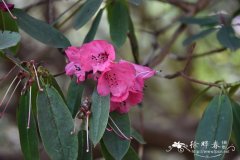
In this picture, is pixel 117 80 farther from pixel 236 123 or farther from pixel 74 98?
pixel 236 123

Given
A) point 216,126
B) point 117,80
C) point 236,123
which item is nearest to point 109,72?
point 117,80

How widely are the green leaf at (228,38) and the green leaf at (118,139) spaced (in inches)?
19.5

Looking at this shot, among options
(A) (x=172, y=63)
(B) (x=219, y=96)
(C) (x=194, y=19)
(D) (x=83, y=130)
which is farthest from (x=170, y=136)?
(D) (x=83, y=130)

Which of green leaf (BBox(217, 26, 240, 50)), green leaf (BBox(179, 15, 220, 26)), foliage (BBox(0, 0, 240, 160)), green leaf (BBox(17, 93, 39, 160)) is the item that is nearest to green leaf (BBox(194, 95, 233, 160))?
foliage (BBox(0, 0, 240, 160))

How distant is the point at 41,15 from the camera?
2.41 metres

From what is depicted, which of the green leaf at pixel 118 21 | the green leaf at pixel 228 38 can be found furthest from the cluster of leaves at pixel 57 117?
the green leaf at pixel 228 38

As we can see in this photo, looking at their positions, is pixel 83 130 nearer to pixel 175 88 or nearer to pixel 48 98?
pixel 48 98

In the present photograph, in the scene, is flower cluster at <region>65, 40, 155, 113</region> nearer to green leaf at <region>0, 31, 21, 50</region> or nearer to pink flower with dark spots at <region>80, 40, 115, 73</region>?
pink flower with dark spots at <region>80, 40, 115, 73</region>

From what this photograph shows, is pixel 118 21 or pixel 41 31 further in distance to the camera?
pixel 118 21

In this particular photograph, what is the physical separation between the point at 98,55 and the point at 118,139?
0.61ft

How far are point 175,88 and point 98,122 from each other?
2021 millimetres

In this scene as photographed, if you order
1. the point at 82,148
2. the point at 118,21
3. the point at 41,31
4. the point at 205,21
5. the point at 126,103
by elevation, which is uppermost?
the point at 205,21

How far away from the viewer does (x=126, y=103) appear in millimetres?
1123

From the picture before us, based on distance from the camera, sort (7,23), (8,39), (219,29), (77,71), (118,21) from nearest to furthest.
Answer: (8,39) < (77,71) < (7,23) < (118,21) < (219,29)
